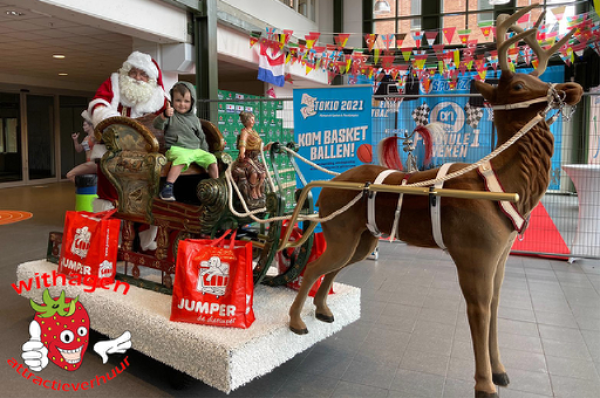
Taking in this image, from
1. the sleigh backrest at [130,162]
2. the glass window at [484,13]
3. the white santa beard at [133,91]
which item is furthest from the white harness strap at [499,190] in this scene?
the glass window at [484,13]

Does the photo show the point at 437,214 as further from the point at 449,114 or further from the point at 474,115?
the point at 449,114

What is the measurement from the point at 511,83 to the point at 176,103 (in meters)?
2.19

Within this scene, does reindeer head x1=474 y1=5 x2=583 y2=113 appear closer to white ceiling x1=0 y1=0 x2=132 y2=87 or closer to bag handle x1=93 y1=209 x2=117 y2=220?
bag handle x1=93 y1=209 x2=117 y2=220

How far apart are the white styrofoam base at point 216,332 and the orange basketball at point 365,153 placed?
5.02 ft

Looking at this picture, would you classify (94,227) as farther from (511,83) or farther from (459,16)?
(459,16)

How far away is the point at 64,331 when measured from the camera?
9.84ft

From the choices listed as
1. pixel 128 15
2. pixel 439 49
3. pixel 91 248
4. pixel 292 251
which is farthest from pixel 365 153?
pixel 439 49

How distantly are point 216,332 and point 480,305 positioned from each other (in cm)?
131

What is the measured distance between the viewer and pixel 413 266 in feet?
17.4

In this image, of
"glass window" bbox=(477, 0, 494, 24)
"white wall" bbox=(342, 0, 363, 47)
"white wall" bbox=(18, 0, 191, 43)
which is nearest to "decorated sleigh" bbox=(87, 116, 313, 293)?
"white wall" bbox=(18, 0, 191, 43)

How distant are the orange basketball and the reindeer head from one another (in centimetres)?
226

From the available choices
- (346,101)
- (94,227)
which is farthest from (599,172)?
(94,227)

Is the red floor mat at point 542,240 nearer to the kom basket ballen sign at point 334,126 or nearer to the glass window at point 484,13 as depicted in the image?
the kom basket ballen sign at point 334,126

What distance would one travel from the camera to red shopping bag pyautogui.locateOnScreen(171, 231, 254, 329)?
2.59 meters
